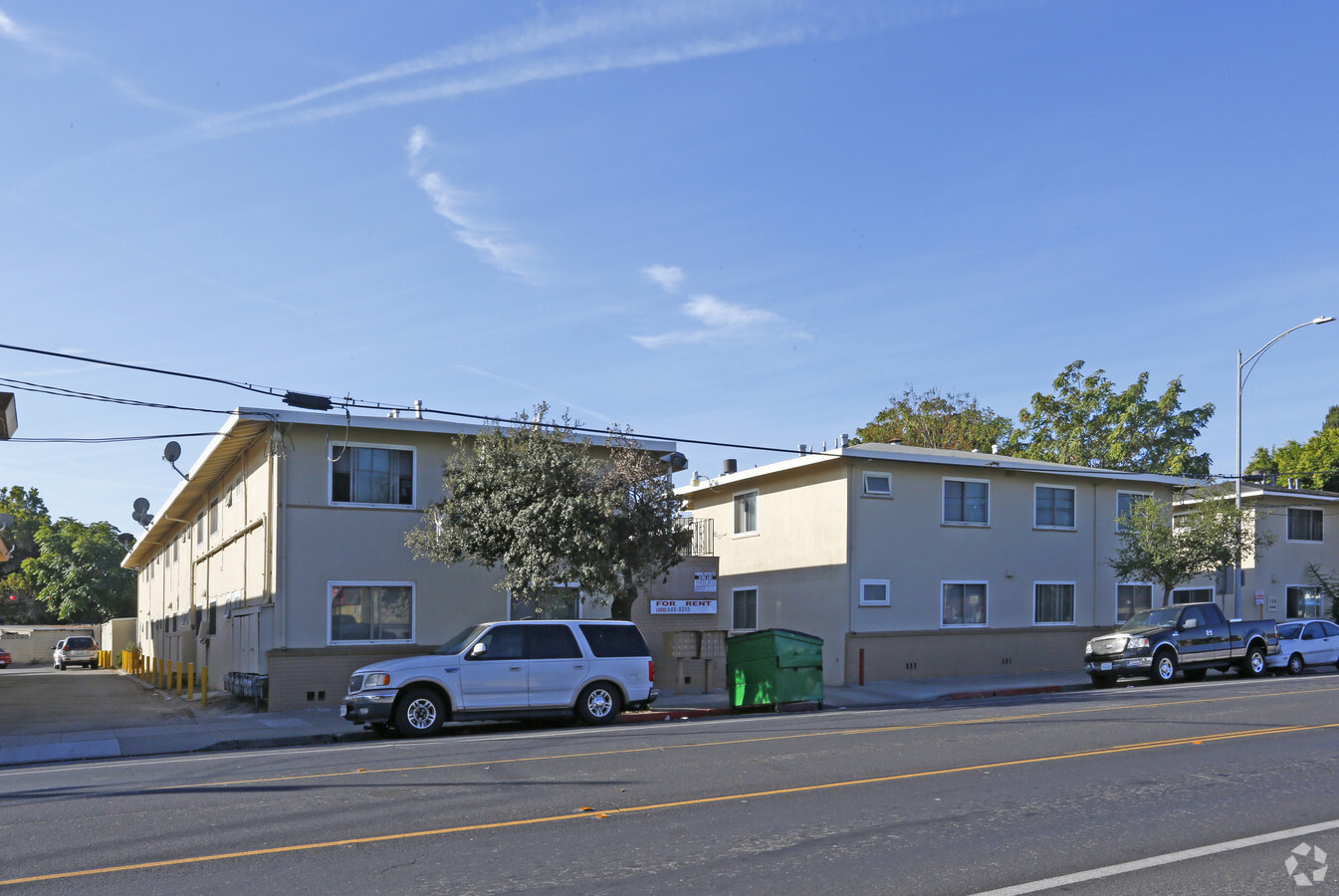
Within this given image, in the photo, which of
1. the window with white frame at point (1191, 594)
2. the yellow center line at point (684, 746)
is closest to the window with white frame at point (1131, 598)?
the window with white frame at point (1191, 594)

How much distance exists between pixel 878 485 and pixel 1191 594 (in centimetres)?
1537

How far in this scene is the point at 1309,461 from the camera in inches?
2247

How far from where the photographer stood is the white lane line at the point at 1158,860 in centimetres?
673

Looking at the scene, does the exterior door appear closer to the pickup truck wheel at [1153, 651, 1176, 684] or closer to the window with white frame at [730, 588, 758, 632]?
the window with white frame at [730, 588, 758, 632]

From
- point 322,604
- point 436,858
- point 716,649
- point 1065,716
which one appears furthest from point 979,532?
point 436,858

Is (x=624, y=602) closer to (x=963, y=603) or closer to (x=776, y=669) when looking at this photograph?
(x=776, y=669)

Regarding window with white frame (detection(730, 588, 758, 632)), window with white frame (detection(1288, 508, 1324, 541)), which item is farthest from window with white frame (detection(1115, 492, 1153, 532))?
window with white frame (detection(730, 588, 758, 632))

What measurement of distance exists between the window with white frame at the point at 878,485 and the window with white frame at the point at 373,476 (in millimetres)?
10635

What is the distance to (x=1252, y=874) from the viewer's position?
7051 mm

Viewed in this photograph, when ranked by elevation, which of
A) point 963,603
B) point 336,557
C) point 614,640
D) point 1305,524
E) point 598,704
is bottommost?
point 598,704

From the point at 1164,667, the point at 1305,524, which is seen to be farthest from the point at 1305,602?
the point at 1164,667

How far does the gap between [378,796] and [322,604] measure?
38.1 feet

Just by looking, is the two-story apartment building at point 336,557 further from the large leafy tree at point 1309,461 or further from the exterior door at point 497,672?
the large leafy tree at point 1309,461

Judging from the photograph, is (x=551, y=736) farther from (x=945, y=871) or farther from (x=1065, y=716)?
(x=945, y=871)
